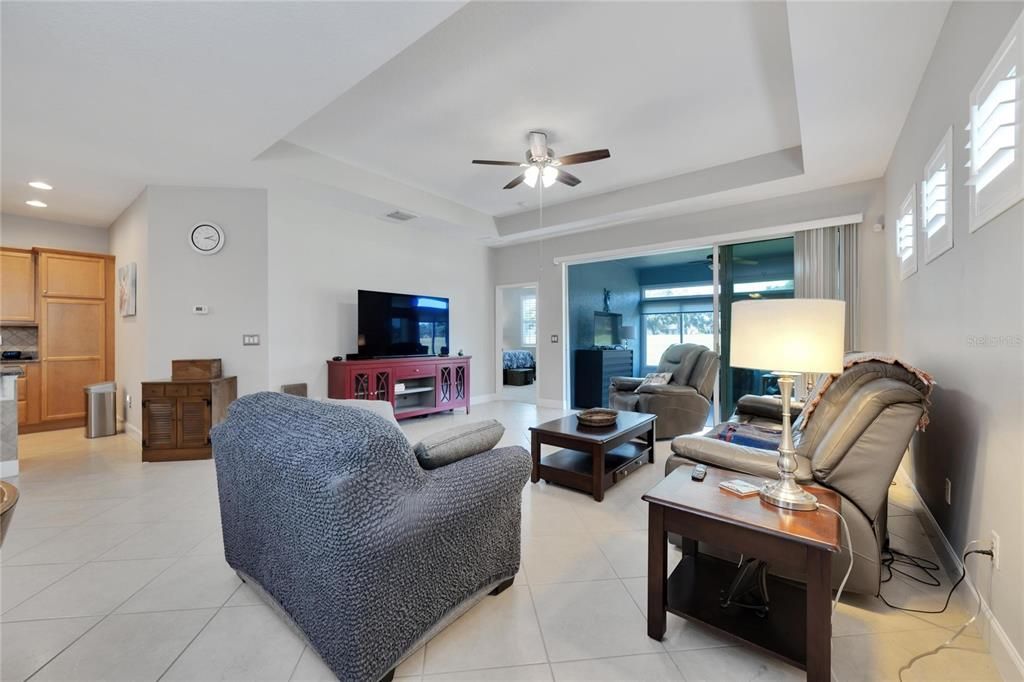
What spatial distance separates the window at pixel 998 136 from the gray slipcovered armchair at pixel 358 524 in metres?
1.92

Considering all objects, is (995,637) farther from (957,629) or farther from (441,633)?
(441,633)

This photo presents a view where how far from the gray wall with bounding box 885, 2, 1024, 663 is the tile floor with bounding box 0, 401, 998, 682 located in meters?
0.34

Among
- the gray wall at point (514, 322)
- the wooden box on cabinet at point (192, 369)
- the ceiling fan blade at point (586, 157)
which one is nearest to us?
the ceiling fan blade at point (586, 157)

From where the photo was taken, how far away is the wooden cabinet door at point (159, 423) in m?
3.66

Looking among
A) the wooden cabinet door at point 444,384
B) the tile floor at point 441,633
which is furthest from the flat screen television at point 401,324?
the tile floor at point 441,633

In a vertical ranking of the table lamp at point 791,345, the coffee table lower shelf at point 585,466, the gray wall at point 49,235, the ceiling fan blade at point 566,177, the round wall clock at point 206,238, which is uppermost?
the ceiling fan blade at point 566,177

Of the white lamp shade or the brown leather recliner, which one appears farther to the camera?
the brown leather recliner

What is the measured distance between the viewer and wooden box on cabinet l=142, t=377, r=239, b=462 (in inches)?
144

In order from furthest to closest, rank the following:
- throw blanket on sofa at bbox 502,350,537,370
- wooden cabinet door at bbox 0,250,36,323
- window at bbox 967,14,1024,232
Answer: throw blanket on sofa at bbox 502,350,537,370 < wooden cabinet door at bbox 0,250,36,323 < window at bbox 967,14,1024,232

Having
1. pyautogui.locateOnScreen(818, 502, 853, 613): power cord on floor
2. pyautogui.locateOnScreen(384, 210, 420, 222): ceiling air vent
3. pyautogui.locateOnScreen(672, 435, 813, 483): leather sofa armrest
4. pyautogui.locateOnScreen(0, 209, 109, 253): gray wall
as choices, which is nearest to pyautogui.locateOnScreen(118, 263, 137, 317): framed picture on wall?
pyautogui.locateOnScreen(0, 209, 109, 253): gray wall

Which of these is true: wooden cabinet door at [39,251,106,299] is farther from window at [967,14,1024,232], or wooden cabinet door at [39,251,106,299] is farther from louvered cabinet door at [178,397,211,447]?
window at [967,14,1024,232]

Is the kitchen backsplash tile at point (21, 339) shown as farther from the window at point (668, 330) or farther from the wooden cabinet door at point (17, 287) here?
the window at point (668, 330)

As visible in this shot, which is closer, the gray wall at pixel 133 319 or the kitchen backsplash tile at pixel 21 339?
the gray wall at pixel 133 319

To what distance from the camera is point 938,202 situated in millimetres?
2135
